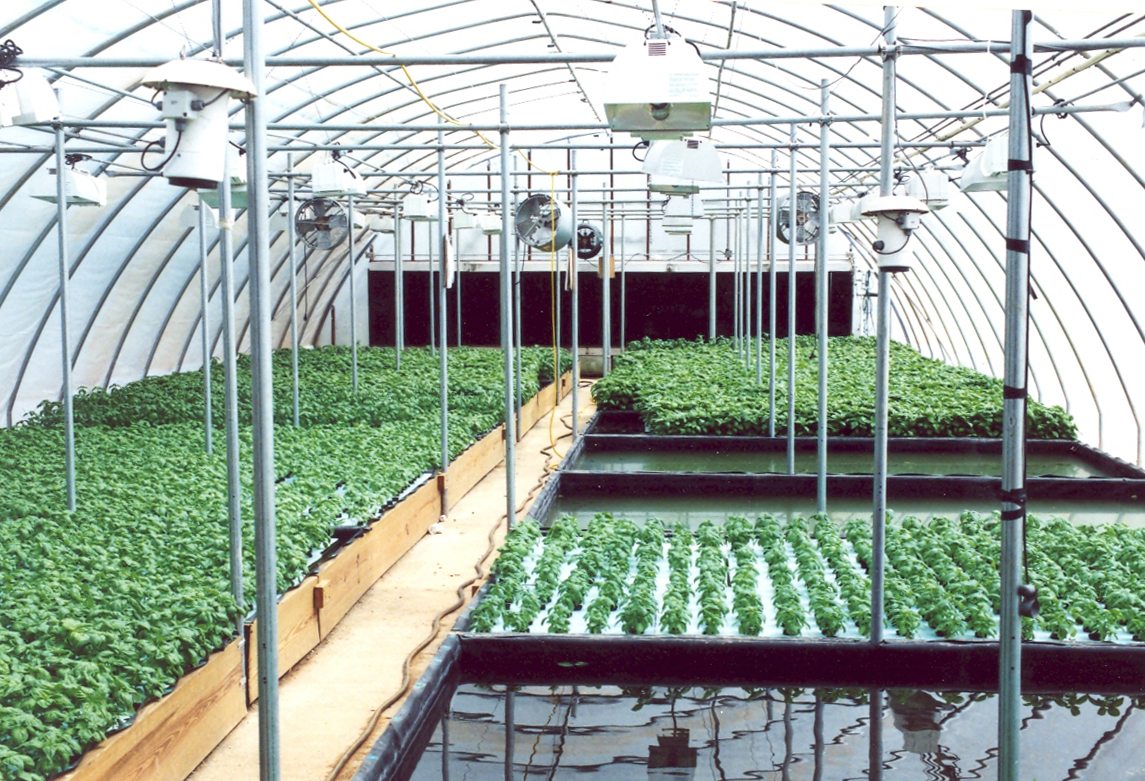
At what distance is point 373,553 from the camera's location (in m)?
8.68

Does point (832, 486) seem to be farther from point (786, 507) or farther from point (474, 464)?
point (474, 464)

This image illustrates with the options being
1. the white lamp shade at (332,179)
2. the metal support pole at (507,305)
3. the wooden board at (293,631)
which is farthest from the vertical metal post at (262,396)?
the white lamp shade at (332,179)

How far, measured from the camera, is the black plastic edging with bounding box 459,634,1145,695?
18.7 ft

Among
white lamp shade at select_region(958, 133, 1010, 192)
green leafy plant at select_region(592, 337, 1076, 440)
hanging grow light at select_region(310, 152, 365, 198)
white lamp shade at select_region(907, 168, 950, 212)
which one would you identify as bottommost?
green leafy plant at select_region(592, 337, 1076, 440)

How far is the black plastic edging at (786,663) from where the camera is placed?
5.70m

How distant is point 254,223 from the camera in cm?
362

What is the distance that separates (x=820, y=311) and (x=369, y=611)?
13.7 ft

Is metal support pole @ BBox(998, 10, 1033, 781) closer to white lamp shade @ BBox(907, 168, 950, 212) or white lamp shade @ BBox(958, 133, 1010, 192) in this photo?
white lamp shade @ BBox(958, 133, 1010, 192)

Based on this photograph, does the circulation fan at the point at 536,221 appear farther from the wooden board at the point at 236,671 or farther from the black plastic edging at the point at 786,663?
the black plastic edging at the point at 786,663

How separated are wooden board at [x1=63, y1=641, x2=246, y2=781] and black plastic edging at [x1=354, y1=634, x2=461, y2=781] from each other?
39.5 inches

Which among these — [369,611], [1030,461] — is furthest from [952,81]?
[369,611]

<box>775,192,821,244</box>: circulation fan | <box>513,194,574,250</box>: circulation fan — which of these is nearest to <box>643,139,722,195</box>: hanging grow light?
<box>513,194,574,250</box>: circulation fan

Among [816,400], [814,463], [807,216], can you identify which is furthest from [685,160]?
[807,216]

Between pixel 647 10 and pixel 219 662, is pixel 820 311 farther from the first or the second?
pixel 647 10
